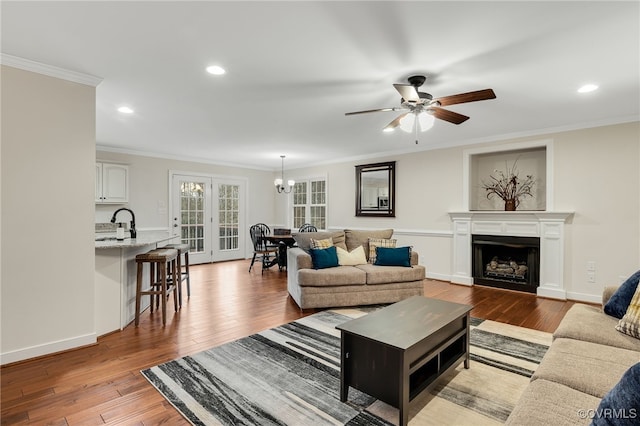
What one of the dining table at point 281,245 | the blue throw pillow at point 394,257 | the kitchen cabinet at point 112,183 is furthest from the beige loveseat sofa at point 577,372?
the kitchen cabinet at point 112,183

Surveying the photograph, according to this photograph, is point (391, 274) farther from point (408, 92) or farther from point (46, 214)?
point (46, 214)

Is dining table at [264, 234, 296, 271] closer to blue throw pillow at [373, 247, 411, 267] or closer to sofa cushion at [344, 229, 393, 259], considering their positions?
sofa cushion at [344, 229, 393, 259]

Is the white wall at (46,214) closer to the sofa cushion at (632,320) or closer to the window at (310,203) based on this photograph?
the sofa cushion at (632,320)

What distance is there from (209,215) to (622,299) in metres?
6.99

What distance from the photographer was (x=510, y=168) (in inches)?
210

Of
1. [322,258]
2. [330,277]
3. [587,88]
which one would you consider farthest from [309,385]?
[587,88]

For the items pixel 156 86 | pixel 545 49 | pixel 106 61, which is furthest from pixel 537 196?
pixel 106 61

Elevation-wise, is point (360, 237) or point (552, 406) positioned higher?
point (360, 237)

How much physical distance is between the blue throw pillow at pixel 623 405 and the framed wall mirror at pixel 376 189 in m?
5.47

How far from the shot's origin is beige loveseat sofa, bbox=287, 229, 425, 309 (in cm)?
388

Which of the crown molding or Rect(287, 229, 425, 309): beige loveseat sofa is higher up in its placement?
the crown molding

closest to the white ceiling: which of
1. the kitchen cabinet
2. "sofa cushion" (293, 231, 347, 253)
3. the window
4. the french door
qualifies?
"sofa cushion" (293, 231, 347, 253)

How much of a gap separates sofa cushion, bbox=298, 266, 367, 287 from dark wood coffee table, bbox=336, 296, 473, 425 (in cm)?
154

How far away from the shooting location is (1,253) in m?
2.49
